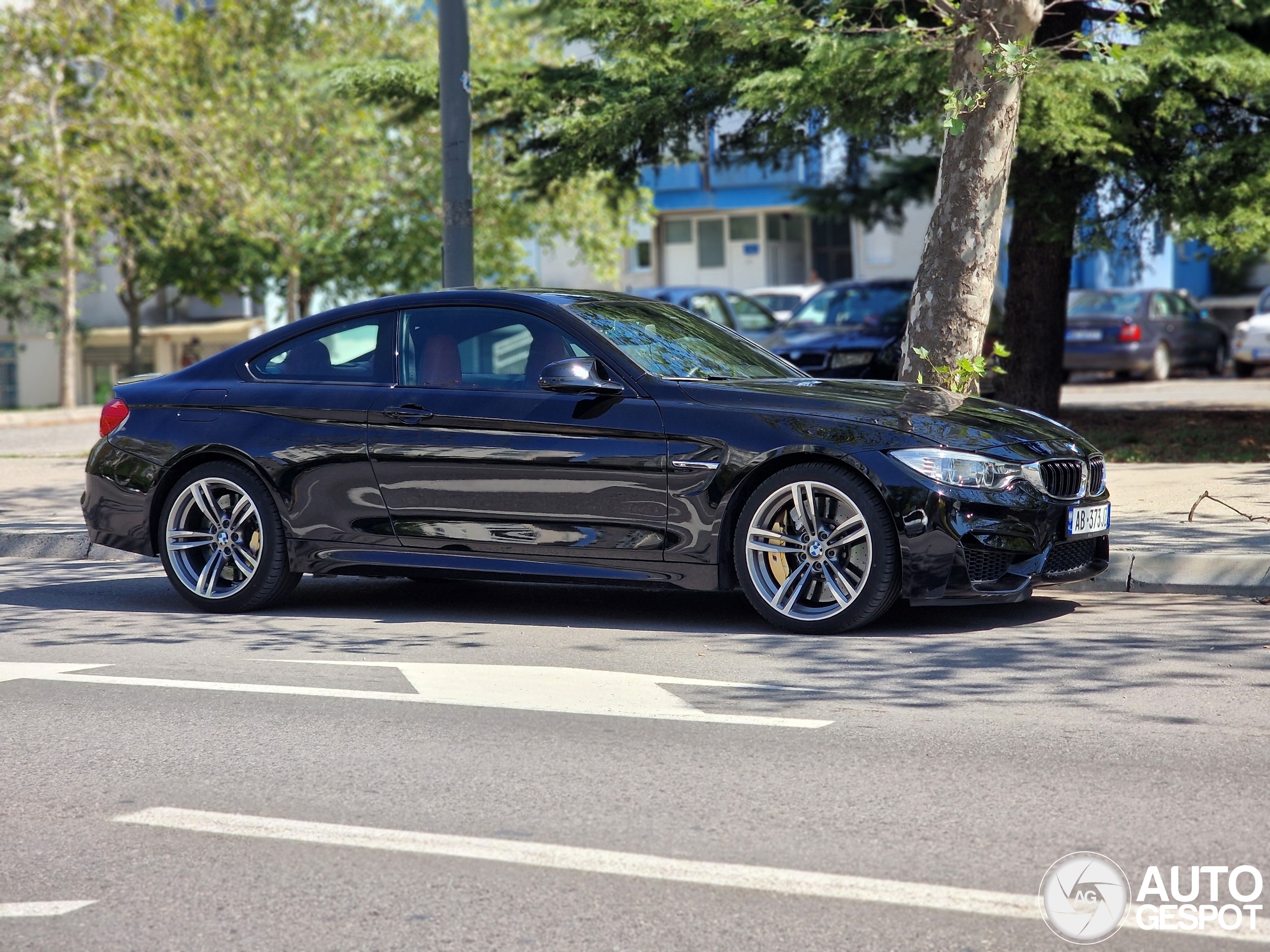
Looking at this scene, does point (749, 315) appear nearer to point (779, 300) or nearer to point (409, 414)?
point (779, 300)

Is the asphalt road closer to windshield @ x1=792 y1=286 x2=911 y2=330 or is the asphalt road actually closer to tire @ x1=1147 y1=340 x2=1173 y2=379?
windshield @ x1=792 y1=286 x2=911 y2=330

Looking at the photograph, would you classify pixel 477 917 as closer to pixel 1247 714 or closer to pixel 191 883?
pixel 191 883

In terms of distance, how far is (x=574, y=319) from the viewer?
7531 millimetres

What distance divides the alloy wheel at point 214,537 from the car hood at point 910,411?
242 cm

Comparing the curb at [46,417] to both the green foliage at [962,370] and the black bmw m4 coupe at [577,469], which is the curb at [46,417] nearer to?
the black bmw m4 coupe at [577,469]

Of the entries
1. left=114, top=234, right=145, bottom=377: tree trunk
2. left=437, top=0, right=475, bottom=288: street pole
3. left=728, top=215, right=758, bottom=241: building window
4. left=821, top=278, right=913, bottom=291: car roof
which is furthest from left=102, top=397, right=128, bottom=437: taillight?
left=728, top=215, right=758, bottom=241: building window

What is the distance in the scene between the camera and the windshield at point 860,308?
1723cm

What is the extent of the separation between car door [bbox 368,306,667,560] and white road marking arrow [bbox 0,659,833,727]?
3.27ft

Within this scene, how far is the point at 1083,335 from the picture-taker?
2712 cm

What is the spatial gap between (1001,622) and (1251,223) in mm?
6457

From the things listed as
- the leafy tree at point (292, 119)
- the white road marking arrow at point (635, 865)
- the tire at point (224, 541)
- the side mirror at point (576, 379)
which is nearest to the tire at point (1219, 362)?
the leafy tree at point (292, 119)

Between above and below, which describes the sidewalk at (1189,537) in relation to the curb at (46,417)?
below

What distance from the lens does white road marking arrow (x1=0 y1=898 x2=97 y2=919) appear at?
12.4 ft

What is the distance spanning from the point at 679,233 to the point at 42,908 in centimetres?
4565
